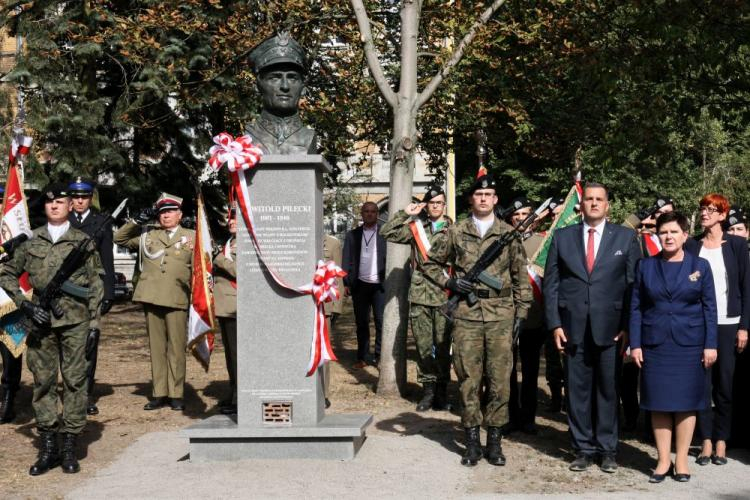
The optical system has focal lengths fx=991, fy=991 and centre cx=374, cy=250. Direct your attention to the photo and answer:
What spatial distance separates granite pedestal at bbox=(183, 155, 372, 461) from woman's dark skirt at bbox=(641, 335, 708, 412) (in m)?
2.37

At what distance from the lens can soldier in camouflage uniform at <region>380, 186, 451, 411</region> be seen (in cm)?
1033

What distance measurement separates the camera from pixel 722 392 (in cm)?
820

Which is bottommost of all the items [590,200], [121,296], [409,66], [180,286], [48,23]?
[121,296]

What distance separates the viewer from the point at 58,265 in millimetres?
8039

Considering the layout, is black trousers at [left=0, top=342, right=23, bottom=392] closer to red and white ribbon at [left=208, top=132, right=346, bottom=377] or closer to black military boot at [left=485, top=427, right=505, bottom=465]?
red and white ribbon at [left=208, top=132, right=346, bottom=377]

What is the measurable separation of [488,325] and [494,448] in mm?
1012

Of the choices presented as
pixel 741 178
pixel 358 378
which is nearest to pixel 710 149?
pixel 741 178

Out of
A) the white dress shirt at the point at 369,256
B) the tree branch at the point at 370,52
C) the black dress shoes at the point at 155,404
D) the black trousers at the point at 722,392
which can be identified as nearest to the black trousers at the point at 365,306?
the white dress shirt at the point at 369,256

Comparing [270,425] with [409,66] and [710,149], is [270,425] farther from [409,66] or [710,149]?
[710,149]

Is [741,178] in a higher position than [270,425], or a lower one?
higher

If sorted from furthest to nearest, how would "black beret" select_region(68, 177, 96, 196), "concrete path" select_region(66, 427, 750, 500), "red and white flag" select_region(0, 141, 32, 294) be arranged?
"red and white flag" select_region(0, 141, 32, 294)
"black beret" select_region(68, 177, 96, 196)
"concrete path" select_region(66, 427, 750, 500)

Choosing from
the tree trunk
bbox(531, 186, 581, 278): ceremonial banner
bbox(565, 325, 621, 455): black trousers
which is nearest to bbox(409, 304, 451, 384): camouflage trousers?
the tree trunk

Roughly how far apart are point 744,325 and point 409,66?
4997 mm

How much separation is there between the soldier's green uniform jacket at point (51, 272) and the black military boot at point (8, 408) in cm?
262
